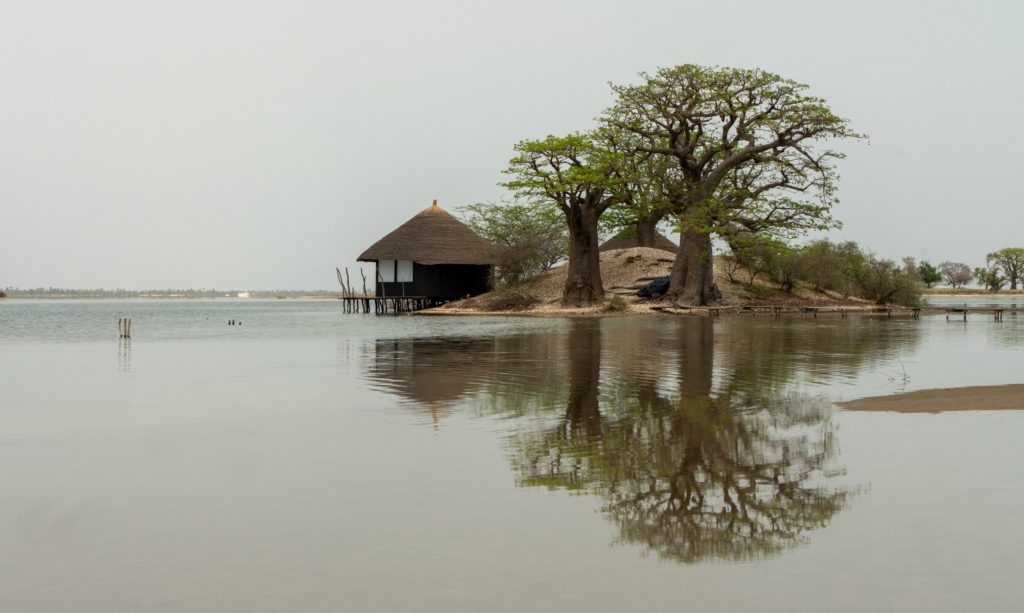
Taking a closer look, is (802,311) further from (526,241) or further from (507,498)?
(507,498)

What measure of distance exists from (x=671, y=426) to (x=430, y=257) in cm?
4936

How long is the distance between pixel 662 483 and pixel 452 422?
401 centimetres

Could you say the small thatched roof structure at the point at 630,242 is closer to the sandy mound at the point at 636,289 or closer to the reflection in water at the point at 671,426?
the sandy mound at the point at 636,289

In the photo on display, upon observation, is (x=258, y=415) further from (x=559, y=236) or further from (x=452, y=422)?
(x=559, y=236)

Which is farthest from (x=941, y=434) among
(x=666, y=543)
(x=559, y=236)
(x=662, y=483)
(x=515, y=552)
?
(x=559, y=236)

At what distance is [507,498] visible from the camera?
6.79 metres

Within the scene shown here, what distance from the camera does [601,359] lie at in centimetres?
2014

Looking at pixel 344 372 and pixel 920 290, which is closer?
pixel 344 372

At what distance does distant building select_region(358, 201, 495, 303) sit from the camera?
59156 mm

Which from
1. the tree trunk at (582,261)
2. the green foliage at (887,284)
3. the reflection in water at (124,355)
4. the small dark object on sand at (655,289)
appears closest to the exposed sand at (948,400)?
the reflection in water at (124,355)

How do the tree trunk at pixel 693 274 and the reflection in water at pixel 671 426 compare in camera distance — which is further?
the tree trunk at pixel 693 274

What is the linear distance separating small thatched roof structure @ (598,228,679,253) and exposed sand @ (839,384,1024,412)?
53.5 m

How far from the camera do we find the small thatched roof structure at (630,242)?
68500mm

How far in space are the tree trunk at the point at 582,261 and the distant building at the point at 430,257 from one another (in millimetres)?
9487
